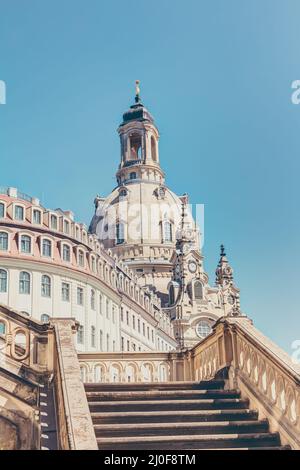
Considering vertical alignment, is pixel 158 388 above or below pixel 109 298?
below

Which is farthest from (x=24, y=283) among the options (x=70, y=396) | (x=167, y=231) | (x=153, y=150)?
(x=153, y=150)

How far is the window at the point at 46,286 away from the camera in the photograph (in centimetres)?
5053

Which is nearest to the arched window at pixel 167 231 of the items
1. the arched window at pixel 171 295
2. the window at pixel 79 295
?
the arched window at pixel 171 295

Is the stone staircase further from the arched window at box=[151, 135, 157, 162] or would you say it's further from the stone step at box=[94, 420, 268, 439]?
the arched window at box=[151, 135, 157, 162]

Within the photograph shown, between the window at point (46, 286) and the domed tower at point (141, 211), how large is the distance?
46.5 m

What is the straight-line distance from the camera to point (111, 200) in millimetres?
110125

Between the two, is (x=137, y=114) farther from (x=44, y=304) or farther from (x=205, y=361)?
(x=205, y=361)

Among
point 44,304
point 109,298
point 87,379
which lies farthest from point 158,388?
point 109,298

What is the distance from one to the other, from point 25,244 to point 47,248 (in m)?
2.05

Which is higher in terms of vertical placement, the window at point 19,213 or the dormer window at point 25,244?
the window at point 19,213

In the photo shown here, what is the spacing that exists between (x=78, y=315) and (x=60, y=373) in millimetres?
43364

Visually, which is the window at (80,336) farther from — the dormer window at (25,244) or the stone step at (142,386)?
the stone step at (142,386)

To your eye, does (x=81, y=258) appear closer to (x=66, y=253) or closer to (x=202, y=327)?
(x=66, y=253)
